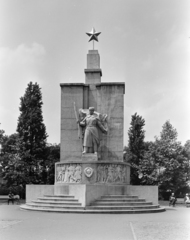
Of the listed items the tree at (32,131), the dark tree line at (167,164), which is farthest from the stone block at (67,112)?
the dark tree line at (167,164)

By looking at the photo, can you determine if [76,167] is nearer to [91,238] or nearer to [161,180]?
[91,238]

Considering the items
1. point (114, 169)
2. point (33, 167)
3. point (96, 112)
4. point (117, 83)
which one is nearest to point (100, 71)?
point (117, 83)

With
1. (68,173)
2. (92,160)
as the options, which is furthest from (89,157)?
(68,173)

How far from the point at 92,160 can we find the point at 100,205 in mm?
4341

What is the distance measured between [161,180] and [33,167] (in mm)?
16482

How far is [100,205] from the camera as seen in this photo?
18.7 meters

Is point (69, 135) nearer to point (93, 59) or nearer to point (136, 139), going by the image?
point (93, 59)

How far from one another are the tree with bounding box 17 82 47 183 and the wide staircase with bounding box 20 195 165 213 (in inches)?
946

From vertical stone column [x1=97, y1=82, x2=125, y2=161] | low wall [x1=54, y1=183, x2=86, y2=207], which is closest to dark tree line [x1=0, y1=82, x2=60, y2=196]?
vertical stone column [x1=97, y1=82, x2=125, y2=161]

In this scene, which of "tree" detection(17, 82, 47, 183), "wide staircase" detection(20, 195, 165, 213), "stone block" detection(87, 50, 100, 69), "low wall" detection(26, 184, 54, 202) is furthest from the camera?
"tree" detection(17, 82, 47, 183)

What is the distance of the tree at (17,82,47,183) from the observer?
44125 mm

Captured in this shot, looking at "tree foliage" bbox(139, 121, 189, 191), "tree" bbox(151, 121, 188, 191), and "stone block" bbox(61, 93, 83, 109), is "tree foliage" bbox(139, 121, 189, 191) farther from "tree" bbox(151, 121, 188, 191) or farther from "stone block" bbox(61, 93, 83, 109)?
"stone block" bbox(61, 93, 83, 109)

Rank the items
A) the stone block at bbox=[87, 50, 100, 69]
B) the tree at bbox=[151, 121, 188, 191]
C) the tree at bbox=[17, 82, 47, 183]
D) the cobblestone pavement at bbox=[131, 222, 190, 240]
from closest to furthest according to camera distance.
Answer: the cobblestone pavement at bbox=[131, 222, 190, 240], the stone block at bbox=[87, 50, 100, 69], the tree at bbox=[151, 121, 188, 191], the tree at bbox=[17, 82, 47, 183]

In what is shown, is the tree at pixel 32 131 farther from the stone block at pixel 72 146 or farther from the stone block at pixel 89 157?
the stone block at pixel 89 157
